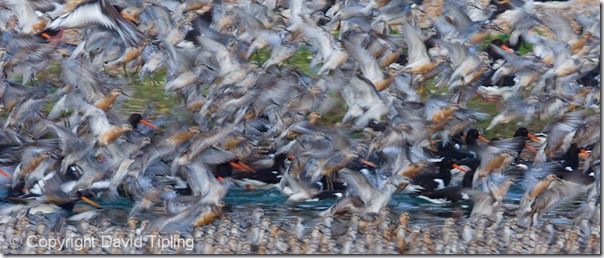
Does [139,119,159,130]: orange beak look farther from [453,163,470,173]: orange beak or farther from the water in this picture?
[453,163,470,173]: orange beak

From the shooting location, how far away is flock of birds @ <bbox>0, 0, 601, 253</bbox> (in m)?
8.10

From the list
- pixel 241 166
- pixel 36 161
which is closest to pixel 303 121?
pixel 241 166

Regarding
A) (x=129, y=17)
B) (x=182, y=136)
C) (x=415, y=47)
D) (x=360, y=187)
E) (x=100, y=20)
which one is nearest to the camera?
(x=360, y=187)

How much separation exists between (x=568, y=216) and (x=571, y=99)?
590mm

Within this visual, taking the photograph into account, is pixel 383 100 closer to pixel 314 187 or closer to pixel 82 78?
pixel 314 187

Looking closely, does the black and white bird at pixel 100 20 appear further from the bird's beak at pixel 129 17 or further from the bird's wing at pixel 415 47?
the bird's wing at pixel 415 47

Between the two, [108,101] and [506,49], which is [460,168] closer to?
[506,49]

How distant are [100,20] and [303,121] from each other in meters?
1.00

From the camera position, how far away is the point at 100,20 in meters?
8.37

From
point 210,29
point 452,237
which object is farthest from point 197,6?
point 452,237

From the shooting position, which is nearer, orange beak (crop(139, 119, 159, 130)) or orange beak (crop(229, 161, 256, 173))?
orange beak (crop(229, 161, 256, 173))

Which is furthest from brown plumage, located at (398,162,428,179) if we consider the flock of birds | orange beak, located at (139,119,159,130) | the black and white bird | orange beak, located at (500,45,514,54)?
the black and white bird

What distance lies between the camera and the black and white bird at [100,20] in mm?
8352

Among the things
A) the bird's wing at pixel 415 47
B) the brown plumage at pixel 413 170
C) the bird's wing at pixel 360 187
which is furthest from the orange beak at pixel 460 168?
the bird's wing at pixel 415 47
